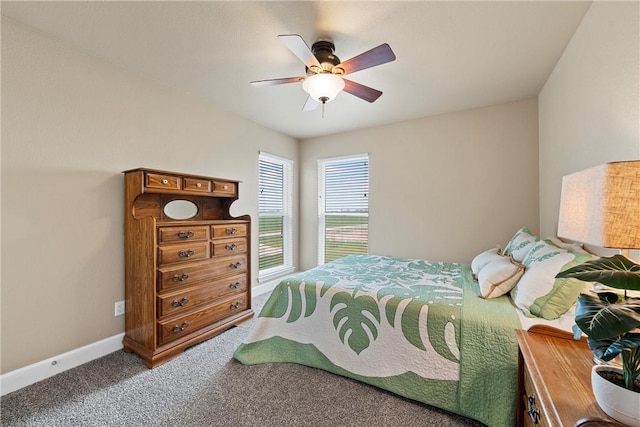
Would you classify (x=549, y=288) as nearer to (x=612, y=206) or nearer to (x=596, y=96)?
(x=612, y=206)

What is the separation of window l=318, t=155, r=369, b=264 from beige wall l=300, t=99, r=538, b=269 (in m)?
Result: 0.16

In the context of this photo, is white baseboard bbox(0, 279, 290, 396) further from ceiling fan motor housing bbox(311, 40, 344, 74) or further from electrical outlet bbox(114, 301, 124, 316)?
ceiling fan motor housing bbox(311, 40, 344, 74)

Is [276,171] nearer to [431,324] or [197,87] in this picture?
[197,87]

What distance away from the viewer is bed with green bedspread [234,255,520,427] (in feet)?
4.66

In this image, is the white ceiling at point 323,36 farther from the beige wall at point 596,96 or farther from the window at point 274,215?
the window at point 274,215

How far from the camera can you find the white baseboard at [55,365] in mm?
1735

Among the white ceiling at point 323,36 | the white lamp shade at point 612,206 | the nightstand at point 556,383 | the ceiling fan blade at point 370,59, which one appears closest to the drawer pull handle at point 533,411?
the nightstand at point 556,383

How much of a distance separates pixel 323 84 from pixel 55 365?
2.89 metres

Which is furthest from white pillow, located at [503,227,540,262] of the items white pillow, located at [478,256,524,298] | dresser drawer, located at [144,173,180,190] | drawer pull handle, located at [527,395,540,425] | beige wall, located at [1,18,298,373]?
beige wall, located at [1,18,298,373]

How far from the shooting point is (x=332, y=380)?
188 cm

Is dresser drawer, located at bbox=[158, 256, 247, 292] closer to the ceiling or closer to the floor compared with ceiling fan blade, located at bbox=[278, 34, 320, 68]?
closer to the floor

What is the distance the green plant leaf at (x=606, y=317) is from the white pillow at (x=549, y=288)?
2.48 feet

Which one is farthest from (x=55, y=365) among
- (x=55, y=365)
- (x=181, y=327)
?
(x=181, y=327)

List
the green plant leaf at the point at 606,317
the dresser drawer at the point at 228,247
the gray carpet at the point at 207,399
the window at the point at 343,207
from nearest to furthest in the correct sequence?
1. the green plant leaf at the point at 606,317
2. the gray carpet at the point at 207,399
3. the dresser drawer at the point at 228,247
4. the window at the point at 343,207
